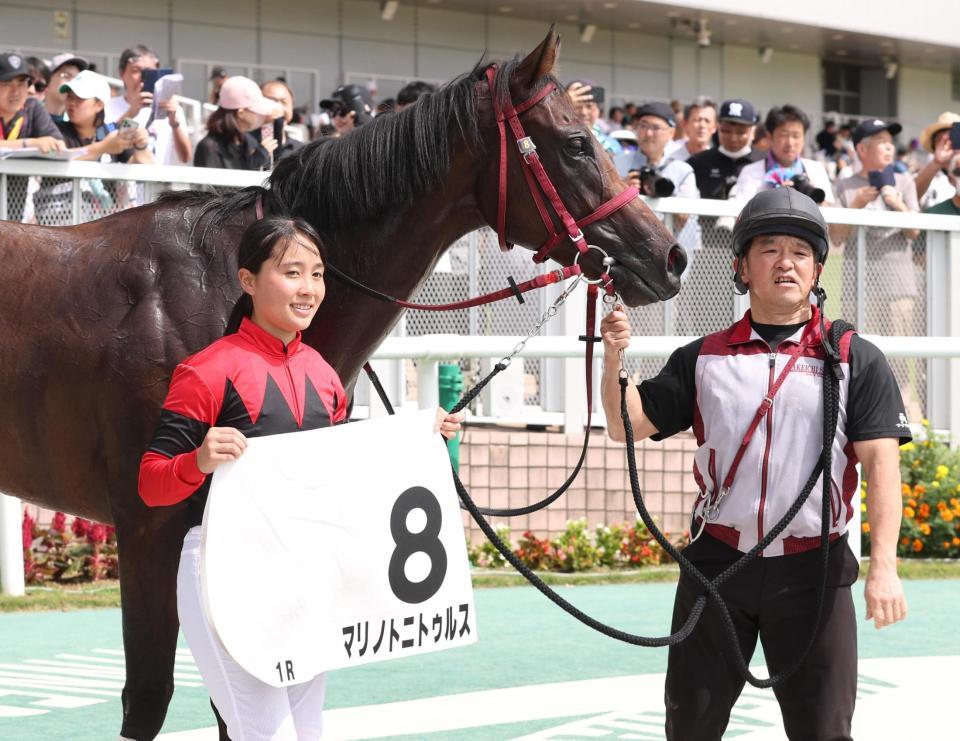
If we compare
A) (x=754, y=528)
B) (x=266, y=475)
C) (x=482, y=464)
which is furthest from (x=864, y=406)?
(x=482, y=464)

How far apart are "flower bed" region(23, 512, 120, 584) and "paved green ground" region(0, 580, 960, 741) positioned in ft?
2.67

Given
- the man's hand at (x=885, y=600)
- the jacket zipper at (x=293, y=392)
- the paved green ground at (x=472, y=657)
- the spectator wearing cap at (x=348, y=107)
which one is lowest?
the paved green ground at (x=472, y=657)

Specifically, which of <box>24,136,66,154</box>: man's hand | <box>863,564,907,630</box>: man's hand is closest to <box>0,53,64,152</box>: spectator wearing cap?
<box>24,136,66,154</box>: man's hand

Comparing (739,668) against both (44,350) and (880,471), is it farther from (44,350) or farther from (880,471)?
(44,350)

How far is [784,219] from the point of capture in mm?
3445

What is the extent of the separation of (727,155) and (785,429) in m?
6.89

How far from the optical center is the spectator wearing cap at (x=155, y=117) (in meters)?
8.86

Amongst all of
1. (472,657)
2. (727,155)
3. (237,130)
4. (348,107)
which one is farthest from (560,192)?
(727,155)

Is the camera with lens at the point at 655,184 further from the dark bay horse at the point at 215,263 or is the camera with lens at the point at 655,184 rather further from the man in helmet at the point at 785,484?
the man in helmet at the point at 785,484

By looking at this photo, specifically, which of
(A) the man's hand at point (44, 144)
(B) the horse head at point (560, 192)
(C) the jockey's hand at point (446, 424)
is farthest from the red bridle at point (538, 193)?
(A) the man's hand at point (44, 144)

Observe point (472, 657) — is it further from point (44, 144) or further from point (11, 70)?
point (11, 70)

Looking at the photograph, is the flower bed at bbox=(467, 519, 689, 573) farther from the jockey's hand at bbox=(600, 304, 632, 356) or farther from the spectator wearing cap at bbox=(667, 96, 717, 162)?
the jockey's hand at bbox=(600, 304, 632, 356)

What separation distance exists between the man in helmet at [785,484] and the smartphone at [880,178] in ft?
24.4

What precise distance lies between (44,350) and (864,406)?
7.21 ft
